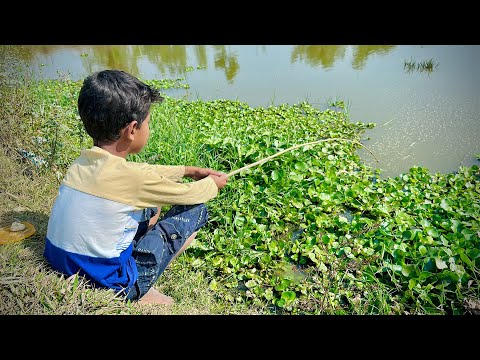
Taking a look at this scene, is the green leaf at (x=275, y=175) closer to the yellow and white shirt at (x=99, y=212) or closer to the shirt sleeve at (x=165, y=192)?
the shirt sleeve at (x=165, y=192)

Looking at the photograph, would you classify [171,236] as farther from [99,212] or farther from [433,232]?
[433,232]

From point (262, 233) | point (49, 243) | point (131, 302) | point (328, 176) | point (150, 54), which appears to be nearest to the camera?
point (49, 243)

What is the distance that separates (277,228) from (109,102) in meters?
1.55

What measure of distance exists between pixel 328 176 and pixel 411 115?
2177mm

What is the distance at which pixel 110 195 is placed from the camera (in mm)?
1550

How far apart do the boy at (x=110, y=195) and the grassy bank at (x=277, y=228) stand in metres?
0.12

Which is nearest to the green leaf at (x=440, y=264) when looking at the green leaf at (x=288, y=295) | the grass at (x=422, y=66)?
the green leaf at (x=288, y=295)

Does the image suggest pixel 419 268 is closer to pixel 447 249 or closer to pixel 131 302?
pixel 447 249

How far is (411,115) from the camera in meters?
4.52

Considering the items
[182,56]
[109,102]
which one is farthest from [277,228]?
[182,56]

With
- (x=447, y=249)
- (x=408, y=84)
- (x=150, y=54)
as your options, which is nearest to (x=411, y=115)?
(x=408, y=84)

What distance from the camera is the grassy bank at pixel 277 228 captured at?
1945mm

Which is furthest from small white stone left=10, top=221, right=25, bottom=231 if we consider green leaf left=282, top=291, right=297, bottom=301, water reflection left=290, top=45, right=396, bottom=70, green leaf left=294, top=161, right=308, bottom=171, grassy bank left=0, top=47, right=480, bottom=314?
water reflection left=290, top=45, right=396, bottom=70

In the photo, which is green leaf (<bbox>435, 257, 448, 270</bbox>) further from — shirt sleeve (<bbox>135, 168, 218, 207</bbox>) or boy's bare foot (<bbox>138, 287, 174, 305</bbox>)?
boy's bare foot (<bbox>138, 287, 174, 305</bbox>)
